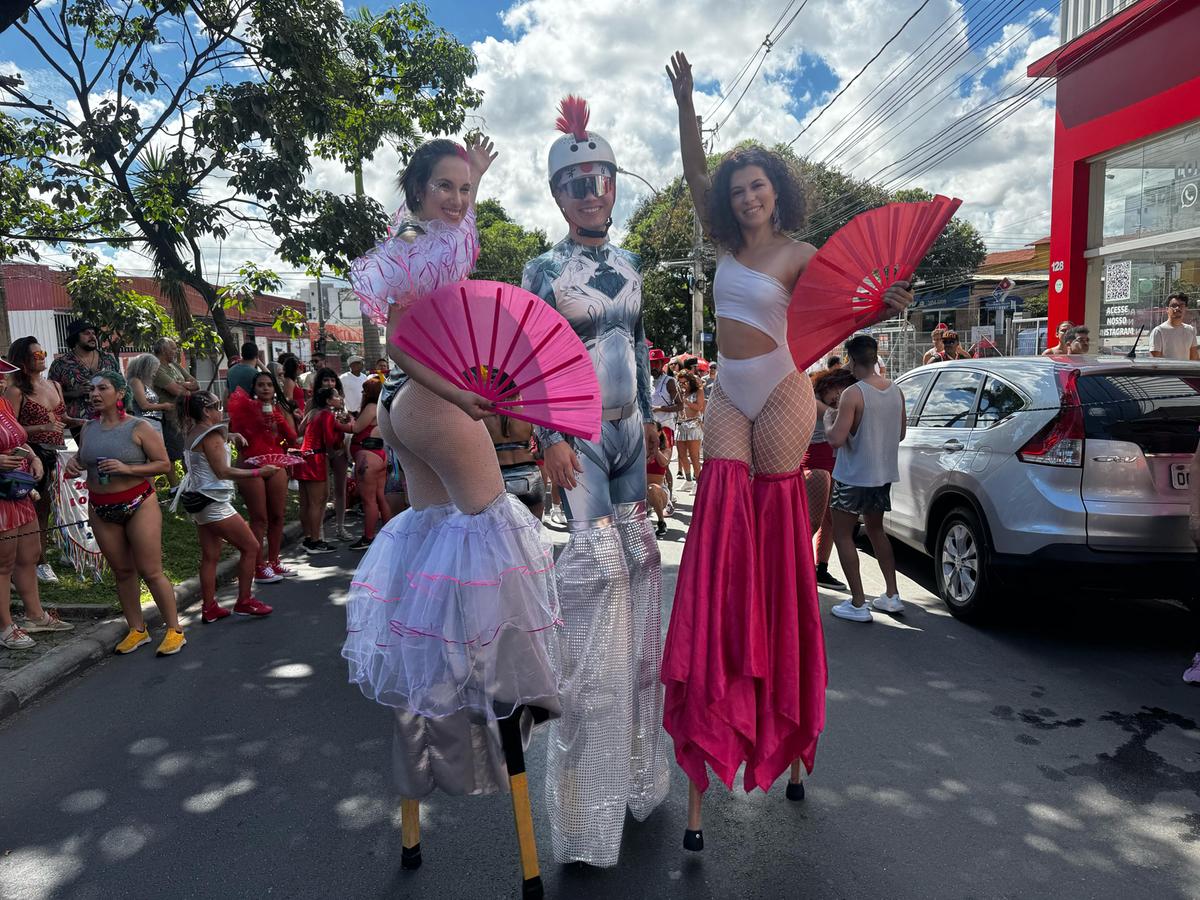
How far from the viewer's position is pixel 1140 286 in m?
12.3

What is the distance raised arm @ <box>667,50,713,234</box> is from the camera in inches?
110

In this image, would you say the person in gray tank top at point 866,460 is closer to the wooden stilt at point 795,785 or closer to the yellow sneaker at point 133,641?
the wooden stilt at point 795,785

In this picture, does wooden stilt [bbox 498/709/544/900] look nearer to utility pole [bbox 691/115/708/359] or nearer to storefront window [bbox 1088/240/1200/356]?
storefront window [bbox 1088/240/1200/356]

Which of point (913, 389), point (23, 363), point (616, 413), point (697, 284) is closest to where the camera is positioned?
point (616, 413)

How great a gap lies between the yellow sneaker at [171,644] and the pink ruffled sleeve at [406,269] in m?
3.70

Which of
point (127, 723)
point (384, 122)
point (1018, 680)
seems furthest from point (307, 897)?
point (384, 122)

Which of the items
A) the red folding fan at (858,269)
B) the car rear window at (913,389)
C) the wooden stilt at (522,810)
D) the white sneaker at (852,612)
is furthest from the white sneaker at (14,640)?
the car rear window at (913,389)

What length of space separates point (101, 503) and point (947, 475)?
5.33 meters

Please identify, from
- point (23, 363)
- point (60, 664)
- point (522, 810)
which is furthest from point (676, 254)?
point (522, 810)

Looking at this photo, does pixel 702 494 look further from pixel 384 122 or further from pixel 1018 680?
pixel 384 122

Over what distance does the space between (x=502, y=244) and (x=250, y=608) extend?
148ft

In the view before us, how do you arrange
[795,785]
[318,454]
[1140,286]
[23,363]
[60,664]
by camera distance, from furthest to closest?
[1140,286]
[318,454]
[23,363]
[60,664]
[795,785]

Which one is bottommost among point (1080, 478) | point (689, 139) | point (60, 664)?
point (60, 664)

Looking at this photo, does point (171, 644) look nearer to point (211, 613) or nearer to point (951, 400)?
point (211, 613)
